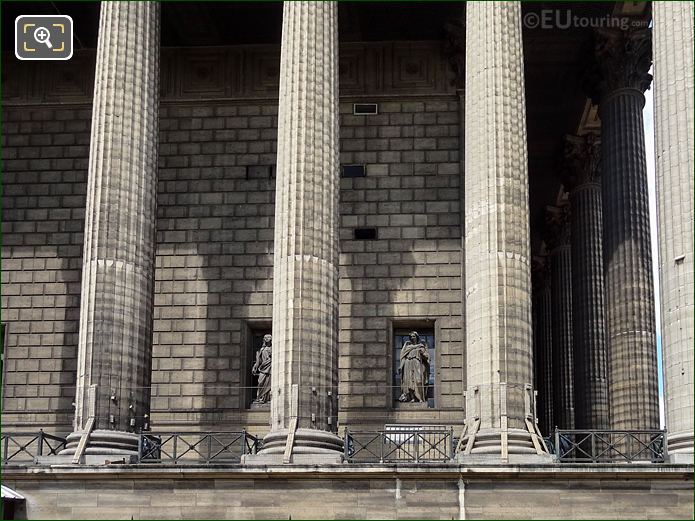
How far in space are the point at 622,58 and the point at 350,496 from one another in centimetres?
2273

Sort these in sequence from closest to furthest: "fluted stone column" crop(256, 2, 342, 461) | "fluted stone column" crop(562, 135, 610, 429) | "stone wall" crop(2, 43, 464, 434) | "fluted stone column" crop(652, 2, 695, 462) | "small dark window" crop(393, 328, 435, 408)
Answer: "fluted stone column" crop(652, 2, 695, 462) → "fluted stone column" crop(256, 2, 342, 461) → "small dark window" crop(393, 328, 435, 408) → "stone wall" crop(2, 43, 464, 434) → "fluted stone column" crop(562, 135, 610, 429)

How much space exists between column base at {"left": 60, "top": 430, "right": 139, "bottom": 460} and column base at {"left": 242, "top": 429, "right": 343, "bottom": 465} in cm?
358

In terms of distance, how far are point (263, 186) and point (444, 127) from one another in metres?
7.37

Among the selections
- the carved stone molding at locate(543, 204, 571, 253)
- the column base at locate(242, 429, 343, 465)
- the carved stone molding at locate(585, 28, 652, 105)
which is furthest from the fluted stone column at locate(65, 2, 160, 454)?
the carved stone molding at locate(543, 204, 571, 253)

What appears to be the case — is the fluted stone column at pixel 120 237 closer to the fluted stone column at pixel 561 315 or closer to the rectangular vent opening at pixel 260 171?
the rectangular vent opening at pixel 260 171

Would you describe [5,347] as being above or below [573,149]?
below

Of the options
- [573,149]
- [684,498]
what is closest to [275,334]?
[684,498]

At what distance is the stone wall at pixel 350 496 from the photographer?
34.5 metres

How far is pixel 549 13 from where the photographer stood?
5088 cm

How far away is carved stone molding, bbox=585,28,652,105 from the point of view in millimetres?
48938

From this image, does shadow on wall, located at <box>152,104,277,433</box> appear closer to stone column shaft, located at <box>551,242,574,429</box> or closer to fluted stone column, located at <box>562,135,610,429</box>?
fluted stone column, located at <box>562,135,610,429</box>

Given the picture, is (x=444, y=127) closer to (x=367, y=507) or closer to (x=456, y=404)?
(x=456, y=404)

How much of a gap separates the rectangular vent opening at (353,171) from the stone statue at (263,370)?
23.4ft

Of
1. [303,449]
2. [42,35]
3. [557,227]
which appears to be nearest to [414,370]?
[303,449]
